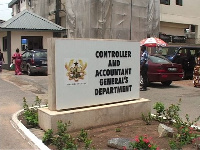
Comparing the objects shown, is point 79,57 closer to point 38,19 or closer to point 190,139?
point 190,139

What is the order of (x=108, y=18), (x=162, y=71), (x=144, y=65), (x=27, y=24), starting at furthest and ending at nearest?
(x=108, y=18), (x=27, y=24), (x=162, y=71), (x=144, y=65)

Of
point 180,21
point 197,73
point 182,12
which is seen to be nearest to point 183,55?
point 197,73

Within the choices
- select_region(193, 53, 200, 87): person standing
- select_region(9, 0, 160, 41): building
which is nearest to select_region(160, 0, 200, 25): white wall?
select_region(9, 0, 160, 41): building

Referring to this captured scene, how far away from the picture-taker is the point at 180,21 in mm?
30406

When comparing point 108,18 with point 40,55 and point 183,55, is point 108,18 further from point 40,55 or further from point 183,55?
point 183,55

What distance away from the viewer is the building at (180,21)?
2934 cm

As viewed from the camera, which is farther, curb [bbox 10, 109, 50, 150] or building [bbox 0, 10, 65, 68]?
building [bbox 0, 10, 65, 68]

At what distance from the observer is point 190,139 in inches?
204

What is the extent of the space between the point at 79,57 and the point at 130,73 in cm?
156

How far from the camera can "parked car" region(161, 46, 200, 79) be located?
54.0ft

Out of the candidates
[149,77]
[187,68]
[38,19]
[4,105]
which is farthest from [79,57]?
[38,19]

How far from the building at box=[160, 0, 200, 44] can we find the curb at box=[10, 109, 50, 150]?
2410cm

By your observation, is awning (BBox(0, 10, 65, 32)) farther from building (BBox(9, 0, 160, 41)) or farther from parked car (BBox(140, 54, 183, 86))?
parked car (BBox(140, 54, 183, 86))

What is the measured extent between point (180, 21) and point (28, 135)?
2735 cm
